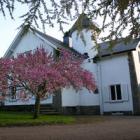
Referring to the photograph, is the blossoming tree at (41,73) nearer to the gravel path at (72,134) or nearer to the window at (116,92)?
the window at (116,92)

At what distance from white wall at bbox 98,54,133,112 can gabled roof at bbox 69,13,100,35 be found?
20269 mm

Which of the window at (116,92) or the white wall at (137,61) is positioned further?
the window at (116,92)

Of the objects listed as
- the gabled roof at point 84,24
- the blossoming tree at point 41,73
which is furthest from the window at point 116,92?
the gabled roof at point 84,24

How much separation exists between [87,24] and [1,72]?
15.6 metres

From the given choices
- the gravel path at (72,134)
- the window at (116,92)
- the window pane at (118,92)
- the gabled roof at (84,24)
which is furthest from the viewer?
the window at (116,92)

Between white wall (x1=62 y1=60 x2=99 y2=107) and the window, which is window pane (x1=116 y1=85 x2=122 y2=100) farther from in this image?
white wall (x1=62 y1=60 x2=99 y2=107)

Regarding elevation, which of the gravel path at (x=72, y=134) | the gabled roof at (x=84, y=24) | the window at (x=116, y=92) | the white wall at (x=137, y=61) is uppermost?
the white wall at (x=137, y=61)

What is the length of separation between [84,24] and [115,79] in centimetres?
2120

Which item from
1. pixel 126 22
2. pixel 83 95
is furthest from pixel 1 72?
pixel 126 22

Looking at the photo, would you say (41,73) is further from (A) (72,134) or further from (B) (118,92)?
(B) (118,92)

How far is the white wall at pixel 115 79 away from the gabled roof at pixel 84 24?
20.3 metres

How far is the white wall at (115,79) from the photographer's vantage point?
27391 mm

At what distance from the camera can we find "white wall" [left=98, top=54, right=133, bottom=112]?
2739cm

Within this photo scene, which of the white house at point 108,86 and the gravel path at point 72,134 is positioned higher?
the white house at point 108,86
